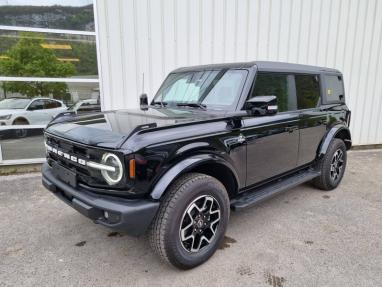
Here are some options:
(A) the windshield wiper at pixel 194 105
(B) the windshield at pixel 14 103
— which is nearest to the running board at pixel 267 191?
(A) the windshield wiper at pixel 194 105

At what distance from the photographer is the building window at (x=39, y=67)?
5215 millimetres

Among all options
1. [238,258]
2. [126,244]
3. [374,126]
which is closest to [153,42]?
[126,244]

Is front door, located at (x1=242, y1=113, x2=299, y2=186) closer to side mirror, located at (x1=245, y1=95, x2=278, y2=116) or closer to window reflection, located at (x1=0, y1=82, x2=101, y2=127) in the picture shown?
side mirror, located at (x1=245, y1=95, x2=278, y2=116)

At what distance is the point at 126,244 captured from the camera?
293 centimetres

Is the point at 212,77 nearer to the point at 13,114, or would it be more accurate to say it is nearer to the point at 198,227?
the point at 198,227

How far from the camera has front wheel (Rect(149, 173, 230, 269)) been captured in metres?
2.28

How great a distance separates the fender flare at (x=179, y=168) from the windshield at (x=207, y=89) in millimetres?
682

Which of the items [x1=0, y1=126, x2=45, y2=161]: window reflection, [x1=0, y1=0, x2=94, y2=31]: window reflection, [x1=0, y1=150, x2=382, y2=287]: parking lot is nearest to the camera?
[x1=0, y1=150, x2=382, y2=287]: parking lot

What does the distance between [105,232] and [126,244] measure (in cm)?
37

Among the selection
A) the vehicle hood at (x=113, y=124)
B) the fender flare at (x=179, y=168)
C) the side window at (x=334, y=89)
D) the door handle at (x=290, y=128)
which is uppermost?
the side window at (x=334, y=89)

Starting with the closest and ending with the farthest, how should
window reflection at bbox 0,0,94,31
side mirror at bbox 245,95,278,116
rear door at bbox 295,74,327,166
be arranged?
side mirror at bbox 245,95,278,116, rear door at bbox 295,74,327,166, window reflection at bbox 0,0,94,31

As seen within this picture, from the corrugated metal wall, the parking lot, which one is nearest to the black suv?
the parking lot

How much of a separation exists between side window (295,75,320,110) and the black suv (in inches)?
0.5

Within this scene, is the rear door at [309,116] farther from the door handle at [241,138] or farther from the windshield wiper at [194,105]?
the windshield wiper at [194,105]
